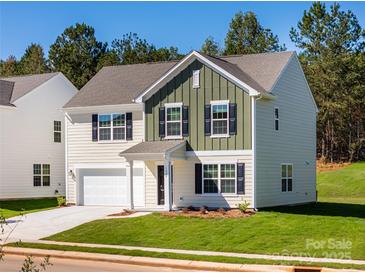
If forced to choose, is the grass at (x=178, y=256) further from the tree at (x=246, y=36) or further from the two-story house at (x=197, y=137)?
the tree at (x=246, y=36)

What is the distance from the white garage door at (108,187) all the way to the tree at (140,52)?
3036 cm

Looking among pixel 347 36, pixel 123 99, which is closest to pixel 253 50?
pixel 347 36

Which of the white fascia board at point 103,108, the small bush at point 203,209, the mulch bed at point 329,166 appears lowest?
the small bush at point 203,209

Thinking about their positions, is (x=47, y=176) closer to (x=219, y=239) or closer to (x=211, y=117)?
(x=211, y=117)

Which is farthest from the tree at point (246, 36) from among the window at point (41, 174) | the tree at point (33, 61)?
the window at point (41, 174)

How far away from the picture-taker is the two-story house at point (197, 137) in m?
27.8

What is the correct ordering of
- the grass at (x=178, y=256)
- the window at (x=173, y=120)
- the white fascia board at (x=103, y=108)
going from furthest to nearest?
the white fascia board at (x=103, y=108) < the window at (x=173, y=120) < the grass at (x=178, y=256)

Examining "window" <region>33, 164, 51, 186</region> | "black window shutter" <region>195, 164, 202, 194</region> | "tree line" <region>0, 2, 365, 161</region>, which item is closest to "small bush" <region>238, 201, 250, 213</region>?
"black window shutter" <region>195, 164, 202, 194</region>

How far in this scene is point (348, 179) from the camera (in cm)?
4847

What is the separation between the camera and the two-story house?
27812 millimetres

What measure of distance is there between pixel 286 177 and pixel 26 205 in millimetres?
14982

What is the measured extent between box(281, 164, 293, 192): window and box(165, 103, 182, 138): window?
5.63 m

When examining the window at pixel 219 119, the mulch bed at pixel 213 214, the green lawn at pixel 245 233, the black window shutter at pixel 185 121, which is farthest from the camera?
the black window shutter at pixel 185 121

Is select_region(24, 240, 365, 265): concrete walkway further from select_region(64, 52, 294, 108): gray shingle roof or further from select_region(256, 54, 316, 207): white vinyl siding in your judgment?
select_region(64, 52, 294, 108): gray shingle roof
